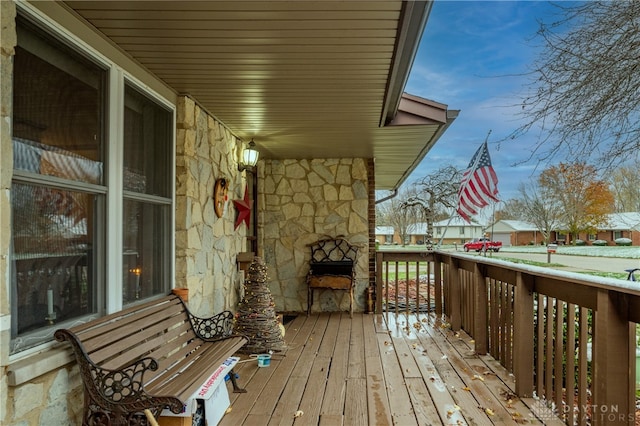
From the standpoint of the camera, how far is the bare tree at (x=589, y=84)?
8.30ft

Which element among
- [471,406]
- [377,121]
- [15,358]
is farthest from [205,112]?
[471,406]

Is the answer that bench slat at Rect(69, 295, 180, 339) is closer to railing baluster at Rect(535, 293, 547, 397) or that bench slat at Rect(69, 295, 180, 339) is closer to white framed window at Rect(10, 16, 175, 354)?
white framed window at Rect(10, 16, 175, 354)

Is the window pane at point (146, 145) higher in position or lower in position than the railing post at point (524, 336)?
higher

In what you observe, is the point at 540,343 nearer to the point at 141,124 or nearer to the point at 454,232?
the point at 141,124

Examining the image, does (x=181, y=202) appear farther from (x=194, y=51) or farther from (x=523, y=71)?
(x=523, y=71)

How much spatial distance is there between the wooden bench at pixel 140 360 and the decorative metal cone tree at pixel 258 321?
0.91m

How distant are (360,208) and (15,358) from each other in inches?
188

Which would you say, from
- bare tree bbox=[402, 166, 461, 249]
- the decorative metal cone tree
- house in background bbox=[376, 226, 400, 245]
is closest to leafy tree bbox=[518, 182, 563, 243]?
bare tree bbox=[402, 166, 461, 249]

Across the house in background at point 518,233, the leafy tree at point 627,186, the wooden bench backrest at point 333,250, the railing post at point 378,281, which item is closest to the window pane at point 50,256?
the leafy tree at point 627,186

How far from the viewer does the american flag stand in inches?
201

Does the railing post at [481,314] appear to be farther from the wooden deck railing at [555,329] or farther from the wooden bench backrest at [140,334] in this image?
the wooden bench backrest at [140,334]

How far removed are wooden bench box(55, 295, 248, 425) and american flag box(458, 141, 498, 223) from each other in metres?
3.69

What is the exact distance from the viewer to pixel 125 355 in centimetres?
217

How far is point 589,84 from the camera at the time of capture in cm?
270
